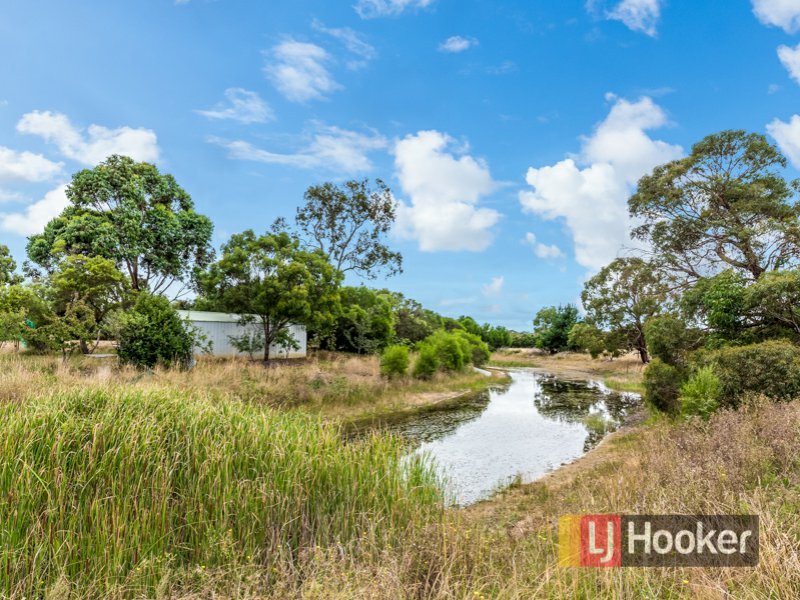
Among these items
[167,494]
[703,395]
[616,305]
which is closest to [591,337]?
[616,305]

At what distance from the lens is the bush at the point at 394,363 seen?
21.9 metres

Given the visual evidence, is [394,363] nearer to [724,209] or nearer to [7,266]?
[724,209]

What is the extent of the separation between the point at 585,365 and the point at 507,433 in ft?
108

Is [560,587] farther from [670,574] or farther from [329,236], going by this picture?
Answer: [329,236]

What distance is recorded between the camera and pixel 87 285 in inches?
730

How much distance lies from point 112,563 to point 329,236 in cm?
2931

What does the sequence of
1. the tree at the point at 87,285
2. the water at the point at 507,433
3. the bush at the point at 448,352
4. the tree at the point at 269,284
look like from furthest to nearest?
the bush at the point at 448,352
the tree at the point at 269,284
the tree at the point at 87,285
the water at the point at 507,433

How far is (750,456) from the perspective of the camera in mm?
5469

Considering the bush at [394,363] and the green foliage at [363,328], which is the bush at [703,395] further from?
the green foliage at [363,328]

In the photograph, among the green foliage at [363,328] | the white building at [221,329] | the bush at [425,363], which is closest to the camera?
the white building at [221,329]

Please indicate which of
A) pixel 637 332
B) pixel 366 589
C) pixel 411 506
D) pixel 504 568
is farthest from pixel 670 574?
pixel 637 332

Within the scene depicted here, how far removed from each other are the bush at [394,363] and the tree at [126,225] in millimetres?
15497

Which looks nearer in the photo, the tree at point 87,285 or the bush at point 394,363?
the tree at point 87,285

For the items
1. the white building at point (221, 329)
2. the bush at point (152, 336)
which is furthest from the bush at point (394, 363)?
the bush at point (152, 336)
